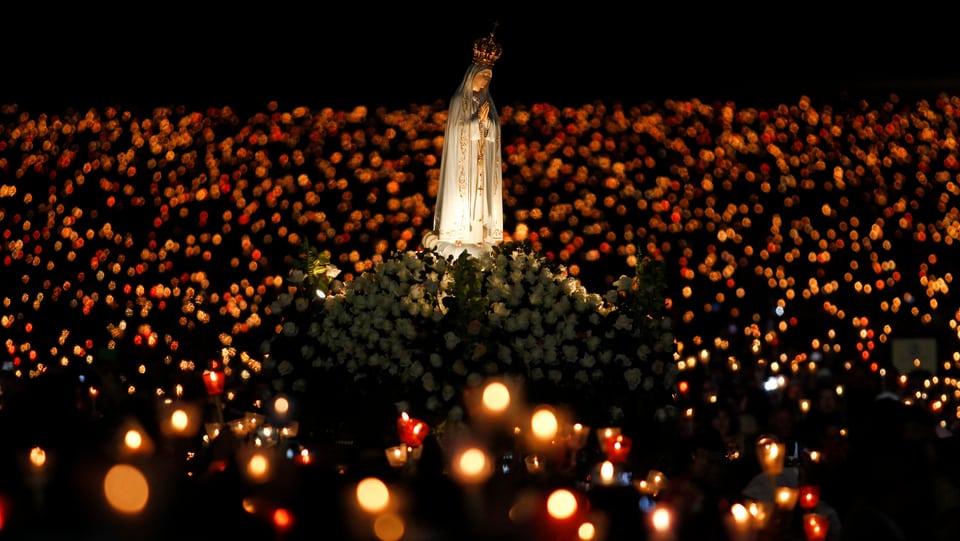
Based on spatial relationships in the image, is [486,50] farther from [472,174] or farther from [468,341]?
[468,341]

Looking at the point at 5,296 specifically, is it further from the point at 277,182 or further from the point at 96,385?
the point at 96,385

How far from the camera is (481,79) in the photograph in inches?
431

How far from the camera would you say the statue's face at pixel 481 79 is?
35.8 feet

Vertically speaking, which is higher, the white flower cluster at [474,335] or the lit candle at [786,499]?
the white flower cluster at [474,335]

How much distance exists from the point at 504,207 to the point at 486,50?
1191 cm

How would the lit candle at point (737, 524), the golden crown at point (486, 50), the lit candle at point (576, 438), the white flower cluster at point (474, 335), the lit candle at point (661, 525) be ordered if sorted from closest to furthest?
the lit candle at point (661, 525) → the lit candle at point (737, 524) → the lit candle at point (576, 438) → the white flower cluster at point (474, 335) → the golden crown at point (486, 50)

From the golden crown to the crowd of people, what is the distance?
8777mm

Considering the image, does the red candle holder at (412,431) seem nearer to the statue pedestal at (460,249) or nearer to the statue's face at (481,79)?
the statue pedestal at (460,249)

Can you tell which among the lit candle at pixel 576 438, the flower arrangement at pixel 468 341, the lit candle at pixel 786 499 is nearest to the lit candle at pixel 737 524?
the lit candle at pixel 576 438

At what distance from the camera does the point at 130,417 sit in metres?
7.75

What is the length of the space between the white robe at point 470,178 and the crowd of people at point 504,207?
832 cm

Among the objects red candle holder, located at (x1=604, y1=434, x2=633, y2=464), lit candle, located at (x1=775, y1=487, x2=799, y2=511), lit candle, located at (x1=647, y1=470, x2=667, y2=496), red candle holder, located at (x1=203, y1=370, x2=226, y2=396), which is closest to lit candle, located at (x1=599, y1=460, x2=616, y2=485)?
red candle holder, located at (x1=604, y1=434, x2=633, y2=464)

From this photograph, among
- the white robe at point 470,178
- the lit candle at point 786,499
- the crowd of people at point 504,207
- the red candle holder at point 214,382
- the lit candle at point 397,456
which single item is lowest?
the lit candle at point 786,499

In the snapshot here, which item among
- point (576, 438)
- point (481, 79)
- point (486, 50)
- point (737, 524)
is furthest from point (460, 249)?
point (737, 524)
